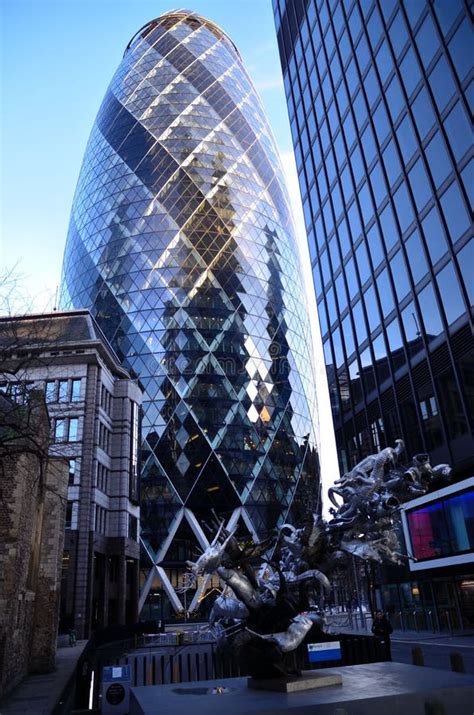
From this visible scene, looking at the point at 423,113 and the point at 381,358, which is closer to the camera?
the point at 423,113

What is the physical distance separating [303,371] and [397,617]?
4860 cm

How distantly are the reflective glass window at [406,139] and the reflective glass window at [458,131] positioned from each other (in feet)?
8.63

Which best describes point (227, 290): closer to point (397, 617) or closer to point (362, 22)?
point (362, 22)

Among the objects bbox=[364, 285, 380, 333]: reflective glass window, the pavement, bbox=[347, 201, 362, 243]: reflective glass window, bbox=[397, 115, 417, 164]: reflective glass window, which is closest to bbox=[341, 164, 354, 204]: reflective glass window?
bbox=[347, 201, 362, 243]: reflective glass window

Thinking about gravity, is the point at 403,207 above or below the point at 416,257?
above

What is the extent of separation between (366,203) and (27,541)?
69.5ft

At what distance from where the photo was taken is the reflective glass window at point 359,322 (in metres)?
28.8

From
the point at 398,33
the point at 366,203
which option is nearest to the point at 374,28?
the point at 398,33

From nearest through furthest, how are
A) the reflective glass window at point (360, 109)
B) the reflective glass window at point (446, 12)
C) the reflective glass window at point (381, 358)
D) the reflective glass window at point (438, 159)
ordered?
the reflective glass window at point (446, 12), the reflective glass window at point (438, 159), the reflective glass window at point (381, 358), the reflective glass window at point (360, 109)

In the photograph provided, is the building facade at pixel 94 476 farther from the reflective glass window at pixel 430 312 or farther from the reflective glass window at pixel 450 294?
the reflective glass window at pixel 450 294

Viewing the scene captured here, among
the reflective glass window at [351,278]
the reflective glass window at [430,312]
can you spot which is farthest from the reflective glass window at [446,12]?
the reflective glass window at [351,278]

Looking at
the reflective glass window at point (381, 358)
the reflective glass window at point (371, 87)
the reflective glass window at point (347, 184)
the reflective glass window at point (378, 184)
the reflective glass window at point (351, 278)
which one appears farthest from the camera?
the reflective glass window at point (347, 184)

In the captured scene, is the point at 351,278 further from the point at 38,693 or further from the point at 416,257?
the point at 38,693

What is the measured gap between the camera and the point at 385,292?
86.6 feet
